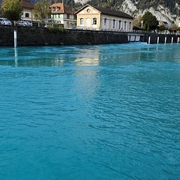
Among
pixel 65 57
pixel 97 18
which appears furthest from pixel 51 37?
pixel 97 18

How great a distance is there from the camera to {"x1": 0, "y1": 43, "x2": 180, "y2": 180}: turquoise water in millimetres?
6691

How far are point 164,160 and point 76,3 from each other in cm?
17337

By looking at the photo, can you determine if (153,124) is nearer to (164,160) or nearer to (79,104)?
(164,160)

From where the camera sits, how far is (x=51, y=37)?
4644 centimetres

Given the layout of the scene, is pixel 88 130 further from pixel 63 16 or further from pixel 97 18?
pixel 63 16

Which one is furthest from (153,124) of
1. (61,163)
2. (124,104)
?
(61,163)

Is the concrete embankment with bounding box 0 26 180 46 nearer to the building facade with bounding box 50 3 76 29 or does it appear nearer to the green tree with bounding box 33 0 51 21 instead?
the green tree with bounding box 33 0 51 21

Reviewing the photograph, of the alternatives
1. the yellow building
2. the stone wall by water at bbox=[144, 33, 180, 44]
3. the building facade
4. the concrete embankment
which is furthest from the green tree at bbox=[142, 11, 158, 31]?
the building facade

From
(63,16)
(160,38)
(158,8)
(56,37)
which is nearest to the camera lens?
(56,37)

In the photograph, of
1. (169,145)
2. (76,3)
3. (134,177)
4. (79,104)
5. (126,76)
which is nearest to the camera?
(134,177)

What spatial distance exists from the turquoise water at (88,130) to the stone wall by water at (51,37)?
26010mm

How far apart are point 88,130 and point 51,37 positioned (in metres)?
39.7

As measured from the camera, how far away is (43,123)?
9.38 metres

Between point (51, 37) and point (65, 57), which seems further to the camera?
point (51, 37)
